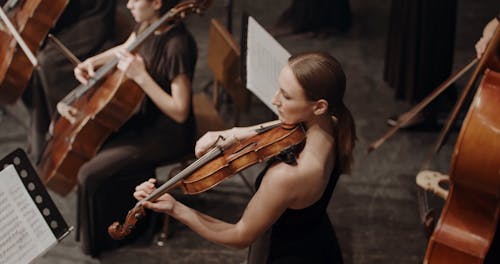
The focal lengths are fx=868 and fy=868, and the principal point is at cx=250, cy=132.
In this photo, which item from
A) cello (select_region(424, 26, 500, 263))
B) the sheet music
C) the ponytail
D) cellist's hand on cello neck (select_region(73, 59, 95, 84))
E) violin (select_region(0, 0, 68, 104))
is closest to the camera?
the ponytail

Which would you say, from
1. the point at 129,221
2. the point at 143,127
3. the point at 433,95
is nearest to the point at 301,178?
the point at 129,221

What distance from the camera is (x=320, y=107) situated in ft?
8.57

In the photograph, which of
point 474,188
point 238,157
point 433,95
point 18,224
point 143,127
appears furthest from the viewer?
point 143,127

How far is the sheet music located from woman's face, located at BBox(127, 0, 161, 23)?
40 cm

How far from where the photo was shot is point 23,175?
9.29 ft

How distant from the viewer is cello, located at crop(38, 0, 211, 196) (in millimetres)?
3623

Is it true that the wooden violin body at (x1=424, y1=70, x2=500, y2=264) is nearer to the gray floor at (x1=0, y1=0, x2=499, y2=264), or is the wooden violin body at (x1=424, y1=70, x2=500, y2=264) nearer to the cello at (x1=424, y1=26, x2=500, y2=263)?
the cello at (x1=424, y1=26, x2=500, y2=263)

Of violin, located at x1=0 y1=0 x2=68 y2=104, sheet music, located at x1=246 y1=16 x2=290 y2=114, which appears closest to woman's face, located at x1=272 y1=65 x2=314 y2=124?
sheet music, located at x1=246 y1=16 x2=290 y2=114

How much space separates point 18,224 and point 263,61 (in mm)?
1240

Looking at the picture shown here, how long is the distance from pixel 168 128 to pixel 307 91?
4.77 feet

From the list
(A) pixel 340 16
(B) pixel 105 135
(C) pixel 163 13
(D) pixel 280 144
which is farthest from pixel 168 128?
(A) pixel 340 16

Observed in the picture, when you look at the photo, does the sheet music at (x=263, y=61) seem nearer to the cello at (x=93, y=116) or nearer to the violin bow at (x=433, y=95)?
the cello at (x=93, y=116)

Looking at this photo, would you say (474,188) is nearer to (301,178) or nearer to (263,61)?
(301,178)

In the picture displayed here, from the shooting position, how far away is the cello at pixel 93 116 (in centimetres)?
362
